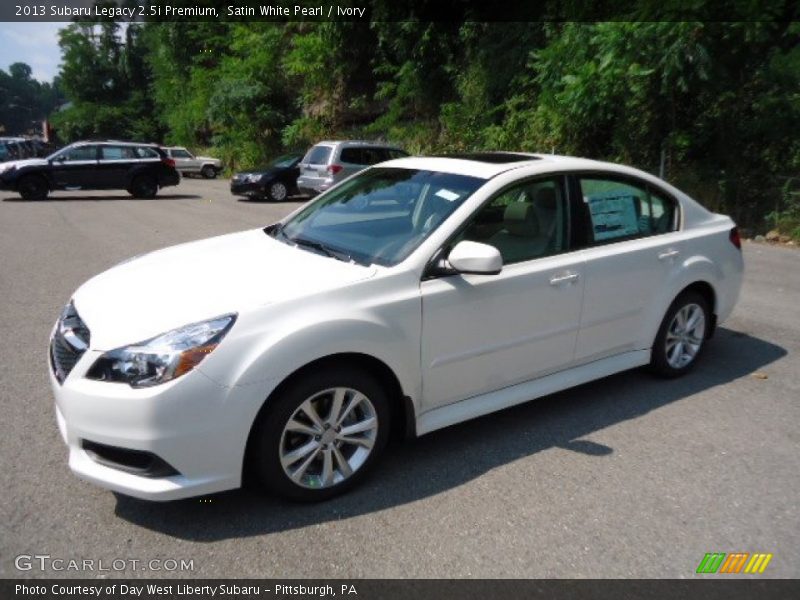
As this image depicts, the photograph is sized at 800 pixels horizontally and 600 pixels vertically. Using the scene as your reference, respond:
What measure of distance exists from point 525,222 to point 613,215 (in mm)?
760

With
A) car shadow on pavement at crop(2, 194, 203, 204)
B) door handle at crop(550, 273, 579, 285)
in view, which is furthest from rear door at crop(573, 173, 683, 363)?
car shadow on pavement at crop(2, 194, 203, 204)

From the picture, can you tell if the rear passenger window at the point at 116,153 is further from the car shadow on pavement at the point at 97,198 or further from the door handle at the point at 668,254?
the door handle at the point at 668,254

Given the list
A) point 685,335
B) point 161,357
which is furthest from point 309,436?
point 685,335

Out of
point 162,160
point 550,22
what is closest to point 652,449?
point 550,22

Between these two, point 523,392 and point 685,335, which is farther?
point 685,335

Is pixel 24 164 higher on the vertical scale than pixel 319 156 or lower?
lower

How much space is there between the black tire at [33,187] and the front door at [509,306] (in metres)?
18.5

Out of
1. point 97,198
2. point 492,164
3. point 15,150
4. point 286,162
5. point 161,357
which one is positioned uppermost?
point 492,164

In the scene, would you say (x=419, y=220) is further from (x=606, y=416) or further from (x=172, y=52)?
(x=172, y=52)

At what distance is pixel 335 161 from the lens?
1709 cm

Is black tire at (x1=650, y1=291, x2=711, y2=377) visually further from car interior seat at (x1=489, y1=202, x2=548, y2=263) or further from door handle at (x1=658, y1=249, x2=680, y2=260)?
car interior seat at (x1=489, y1=202, x2=548, y2=263)

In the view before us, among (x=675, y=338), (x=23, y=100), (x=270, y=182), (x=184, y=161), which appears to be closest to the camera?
(x=675, y=338)

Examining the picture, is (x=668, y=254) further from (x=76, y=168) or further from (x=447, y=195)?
(x=76, y=168)

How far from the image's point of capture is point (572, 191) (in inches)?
168
